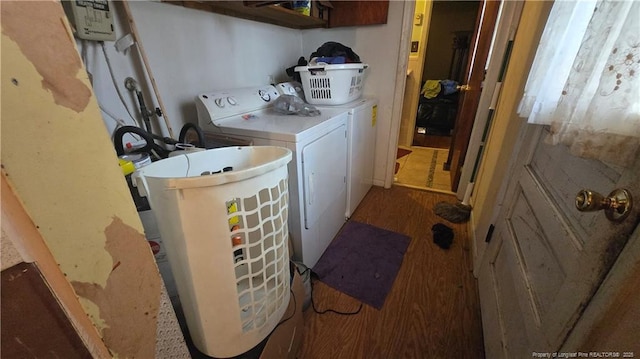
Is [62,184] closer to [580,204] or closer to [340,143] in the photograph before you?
[580,204]

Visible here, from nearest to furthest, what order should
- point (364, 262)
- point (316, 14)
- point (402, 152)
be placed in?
point (364, 262)
point (316, 14)
point (402, 152)

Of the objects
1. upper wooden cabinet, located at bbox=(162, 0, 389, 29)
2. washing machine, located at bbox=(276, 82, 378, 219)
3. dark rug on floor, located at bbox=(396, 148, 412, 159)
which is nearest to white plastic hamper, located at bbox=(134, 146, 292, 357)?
washing machine, located at bbox=(276, 82, 378, 219)

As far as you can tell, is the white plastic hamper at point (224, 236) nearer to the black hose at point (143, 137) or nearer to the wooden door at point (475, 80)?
the black hose at point (143, 137)

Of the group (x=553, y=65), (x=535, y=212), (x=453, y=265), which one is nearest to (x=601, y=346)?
(x=535, y=212)

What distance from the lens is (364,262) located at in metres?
1.64

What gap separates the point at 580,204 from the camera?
1.58ft

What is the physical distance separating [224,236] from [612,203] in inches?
31.8

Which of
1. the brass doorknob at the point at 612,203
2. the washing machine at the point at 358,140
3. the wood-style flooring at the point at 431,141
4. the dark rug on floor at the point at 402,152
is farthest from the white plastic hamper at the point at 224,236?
the wood-style flooring at the point at 431,141

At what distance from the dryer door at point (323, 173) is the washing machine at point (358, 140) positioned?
119mm

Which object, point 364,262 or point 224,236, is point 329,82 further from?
point 224,236

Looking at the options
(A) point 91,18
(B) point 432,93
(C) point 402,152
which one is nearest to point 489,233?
(A) point 91,18

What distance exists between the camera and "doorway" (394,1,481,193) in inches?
119

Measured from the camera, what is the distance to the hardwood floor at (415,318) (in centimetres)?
114

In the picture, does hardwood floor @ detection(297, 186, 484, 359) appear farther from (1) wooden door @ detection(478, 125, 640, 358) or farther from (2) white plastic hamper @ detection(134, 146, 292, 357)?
(2) white plastic hamper @ detection(134, 146, 292, 357)
